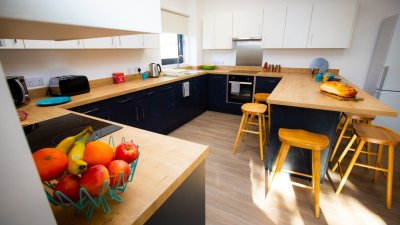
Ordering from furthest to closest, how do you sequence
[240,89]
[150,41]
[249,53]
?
1. [249,53]
2. [240,89]
3. [150,41]

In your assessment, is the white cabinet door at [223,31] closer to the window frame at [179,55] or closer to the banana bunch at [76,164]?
the window frame at [179,55]

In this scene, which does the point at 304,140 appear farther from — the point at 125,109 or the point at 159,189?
the point at 125,109

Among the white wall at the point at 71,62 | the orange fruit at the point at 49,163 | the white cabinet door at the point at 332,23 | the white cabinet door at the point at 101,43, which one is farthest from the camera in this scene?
the white cabinet door at the point at 332,23

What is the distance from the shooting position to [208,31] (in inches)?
169

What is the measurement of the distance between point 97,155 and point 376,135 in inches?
87.1

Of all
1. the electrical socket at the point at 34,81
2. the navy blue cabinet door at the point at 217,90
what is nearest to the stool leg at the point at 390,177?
the navy blue cabinet door at the point at 217,90

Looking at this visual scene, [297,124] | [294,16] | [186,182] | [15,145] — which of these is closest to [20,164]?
[15,145]

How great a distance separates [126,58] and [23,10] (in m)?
2.95

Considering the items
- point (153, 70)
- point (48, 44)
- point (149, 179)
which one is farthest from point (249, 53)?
point (149, 179)

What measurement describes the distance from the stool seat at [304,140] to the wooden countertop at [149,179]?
1.03m

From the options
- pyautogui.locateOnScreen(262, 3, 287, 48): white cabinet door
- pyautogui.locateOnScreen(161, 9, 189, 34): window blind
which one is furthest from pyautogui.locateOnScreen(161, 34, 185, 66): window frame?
pyautogui.locateOnScreen(262, 3, 287, 48): white cabinet door

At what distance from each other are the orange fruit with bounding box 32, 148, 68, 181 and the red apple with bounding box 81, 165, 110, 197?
7 cm

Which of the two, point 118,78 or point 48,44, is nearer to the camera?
point 48,44

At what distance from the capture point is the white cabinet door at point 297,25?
3.37m
